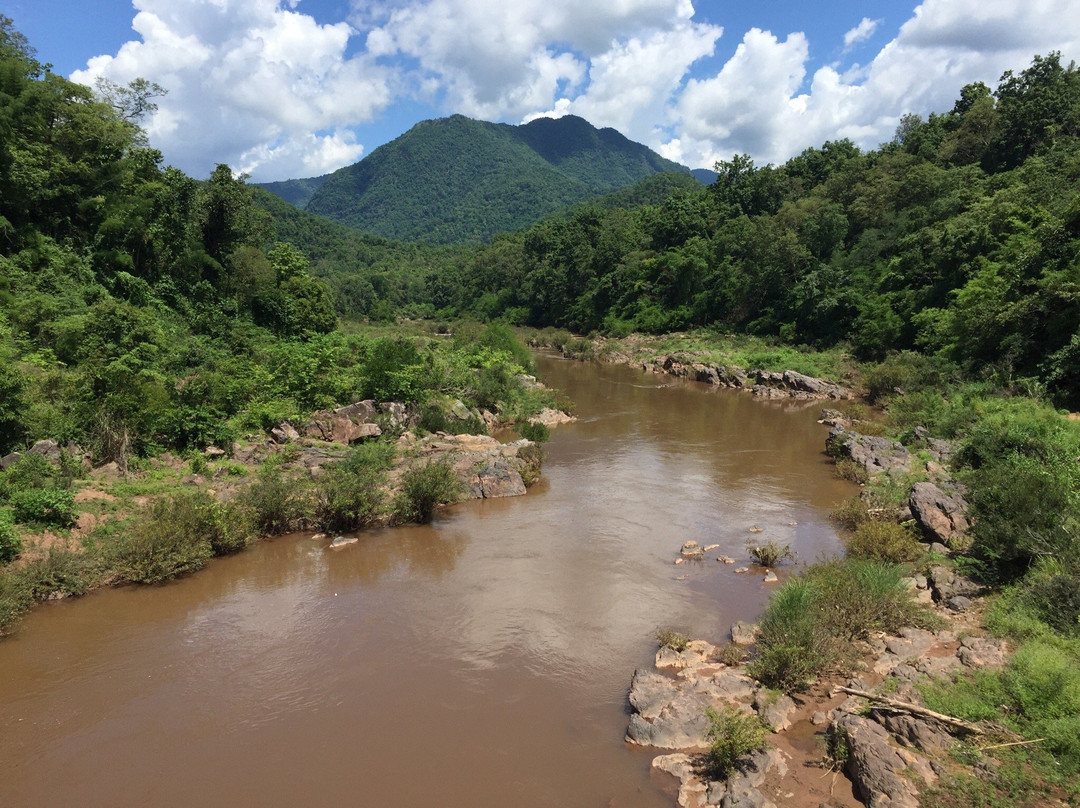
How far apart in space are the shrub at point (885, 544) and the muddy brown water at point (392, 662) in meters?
1.43

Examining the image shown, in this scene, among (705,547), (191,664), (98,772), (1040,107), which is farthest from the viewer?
(1040,107)

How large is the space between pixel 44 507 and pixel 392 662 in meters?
7.83

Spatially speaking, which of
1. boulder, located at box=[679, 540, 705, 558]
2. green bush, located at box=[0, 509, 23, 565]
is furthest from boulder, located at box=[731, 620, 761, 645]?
green bush, located at box=[0, 509, 23, 565]

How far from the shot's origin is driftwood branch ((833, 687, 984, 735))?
6.76 meters

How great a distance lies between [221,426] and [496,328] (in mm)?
20776

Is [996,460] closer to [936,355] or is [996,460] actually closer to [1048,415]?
[1048,415]

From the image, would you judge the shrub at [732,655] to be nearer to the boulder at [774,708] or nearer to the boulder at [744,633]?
the boulder at [744,633]

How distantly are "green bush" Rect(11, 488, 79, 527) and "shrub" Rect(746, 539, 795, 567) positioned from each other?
1399 cm

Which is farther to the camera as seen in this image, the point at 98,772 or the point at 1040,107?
the point at 1040,107

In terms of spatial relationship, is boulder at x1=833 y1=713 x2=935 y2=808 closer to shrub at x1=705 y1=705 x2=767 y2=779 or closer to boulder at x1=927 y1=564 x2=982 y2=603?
shrub at x1=705 y1=705 x2=767 y2=779

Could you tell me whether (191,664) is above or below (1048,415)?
below

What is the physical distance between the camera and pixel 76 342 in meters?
18.5

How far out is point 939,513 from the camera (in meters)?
13.2

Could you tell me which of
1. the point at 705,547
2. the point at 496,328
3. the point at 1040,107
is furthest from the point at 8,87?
the point at 1040,107
